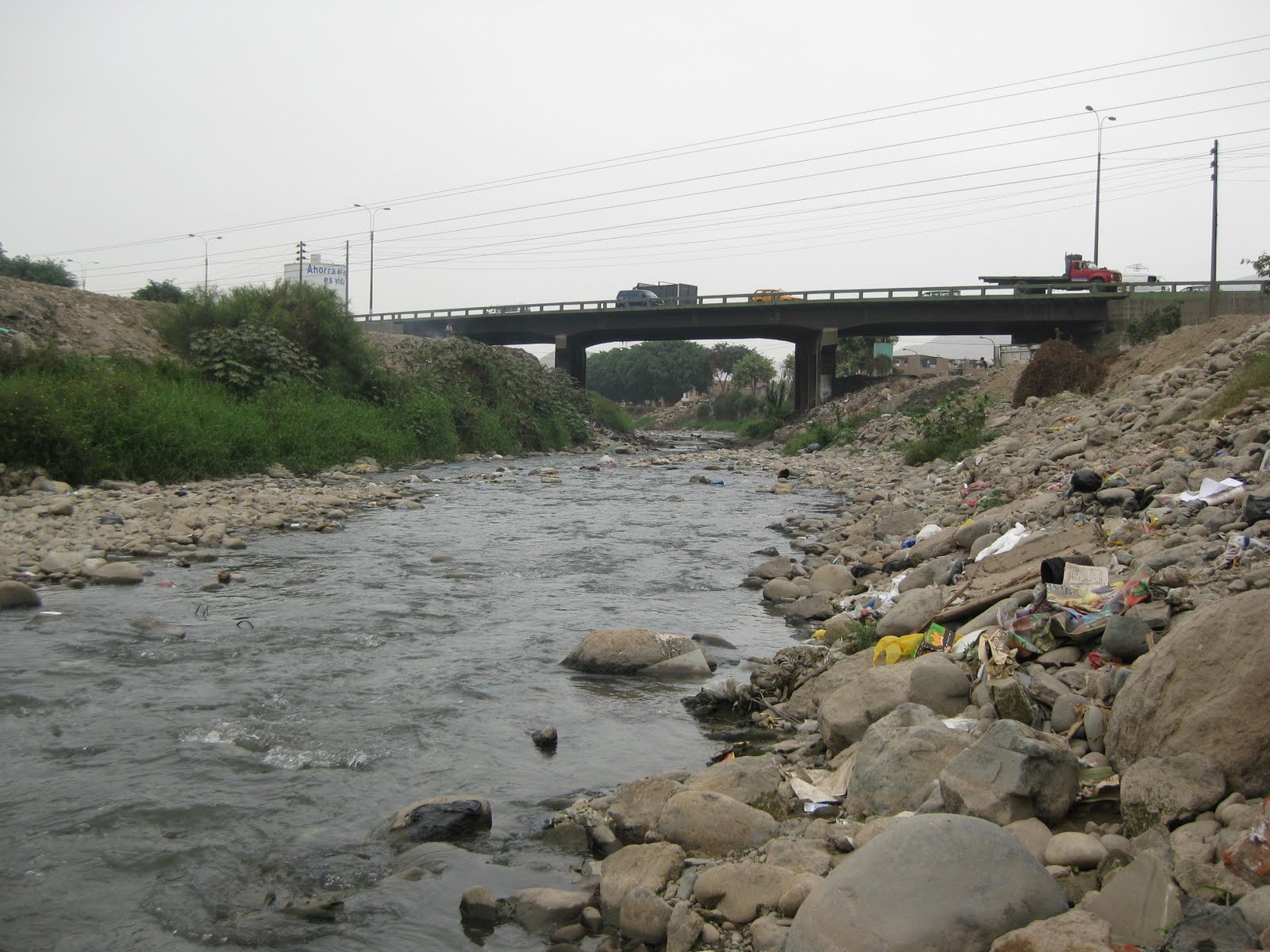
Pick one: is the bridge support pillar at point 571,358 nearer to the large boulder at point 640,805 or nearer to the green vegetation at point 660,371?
the green vegetation at point 660,371

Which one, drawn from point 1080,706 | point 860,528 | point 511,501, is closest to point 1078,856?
point 1080,706

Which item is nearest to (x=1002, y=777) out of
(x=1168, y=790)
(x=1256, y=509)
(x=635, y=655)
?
(x=1168, y=790)

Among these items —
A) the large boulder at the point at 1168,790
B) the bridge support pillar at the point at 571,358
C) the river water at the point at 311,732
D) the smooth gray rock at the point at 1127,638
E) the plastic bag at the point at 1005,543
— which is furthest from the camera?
the bridge support pillar at the point at 571,358

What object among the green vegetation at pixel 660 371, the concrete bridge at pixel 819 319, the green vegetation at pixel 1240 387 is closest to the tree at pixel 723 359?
the green vegetation at pixel 660 371

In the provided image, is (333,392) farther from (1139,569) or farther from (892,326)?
(892,326)

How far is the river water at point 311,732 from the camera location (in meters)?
4.27

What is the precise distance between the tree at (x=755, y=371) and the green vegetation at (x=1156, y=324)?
41.9m

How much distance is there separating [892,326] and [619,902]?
152ft

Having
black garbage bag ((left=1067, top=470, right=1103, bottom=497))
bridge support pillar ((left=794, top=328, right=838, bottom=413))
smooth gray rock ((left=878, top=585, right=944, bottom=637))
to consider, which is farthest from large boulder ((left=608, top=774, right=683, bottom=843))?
bridge support pillar ((left=794, top=328, right=838, bottom=413))

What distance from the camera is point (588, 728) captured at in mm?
6559

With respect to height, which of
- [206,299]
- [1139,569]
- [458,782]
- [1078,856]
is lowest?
[458,782]

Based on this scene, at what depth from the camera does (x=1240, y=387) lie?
11.3 metres

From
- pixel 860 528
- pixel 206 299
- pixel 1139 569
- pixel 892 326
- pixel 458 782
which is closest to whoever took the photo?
pixel 458 782

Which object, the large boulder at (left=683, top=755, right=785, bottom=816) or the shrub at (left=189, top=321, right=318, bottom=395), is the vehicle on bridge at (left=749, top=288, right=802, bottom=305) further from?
the large boulder at (left=683, top=755, right=785, bottom=816)
